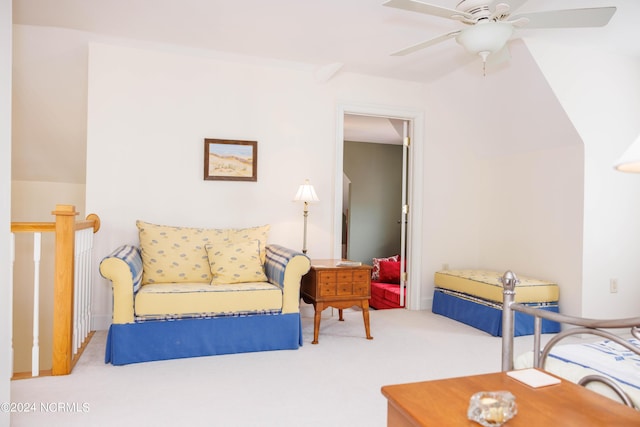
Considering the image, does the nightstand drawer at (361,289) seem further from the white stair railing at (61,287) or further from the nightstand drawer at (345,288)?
the white stair railing at (61,287)

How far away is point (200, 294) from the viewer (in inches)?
119

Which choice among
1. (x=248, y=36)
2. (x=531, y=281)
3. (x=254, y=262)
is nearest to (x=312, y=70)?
(x=248, y=36)

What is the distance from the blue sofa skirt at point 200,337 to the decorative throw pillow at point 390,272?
234 cm

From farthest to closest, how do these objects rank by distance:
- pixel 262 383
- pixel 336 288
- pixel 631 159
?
pixel 336 288
pixel 262 383
pixel 631 159

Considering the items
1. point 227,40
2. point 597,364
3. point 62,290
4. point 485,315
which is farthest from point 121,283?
point 485,315

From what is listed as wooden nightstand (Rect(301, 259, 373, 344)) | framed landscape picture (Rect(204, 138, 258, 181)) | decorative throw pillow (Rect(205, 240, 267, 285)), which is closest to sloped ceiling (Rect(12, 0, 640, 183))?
framed landscape picture (Rect(204, 138, 258, 181))

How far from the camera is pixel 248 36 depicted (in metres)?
3.54

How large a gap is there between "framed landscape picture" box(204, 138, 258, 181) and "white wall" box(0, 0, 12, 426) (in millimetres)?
2138

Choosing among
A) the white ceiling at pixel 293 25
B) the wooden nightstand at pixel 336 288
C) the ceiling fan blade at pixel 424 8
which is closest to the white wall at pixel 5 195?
the white ceiling at pixel 293 25

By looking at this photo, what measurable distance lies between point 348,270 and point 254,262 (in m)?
0.74

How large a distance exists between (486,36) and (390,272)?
3487mm

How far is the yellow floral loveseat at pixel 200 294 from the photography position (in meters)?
2.88

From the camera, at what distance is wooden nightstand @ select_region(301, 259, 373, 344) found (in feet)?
11.2

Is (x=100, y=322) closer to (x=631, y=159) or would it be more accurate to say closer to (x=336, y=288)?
(x=336, y=288)
